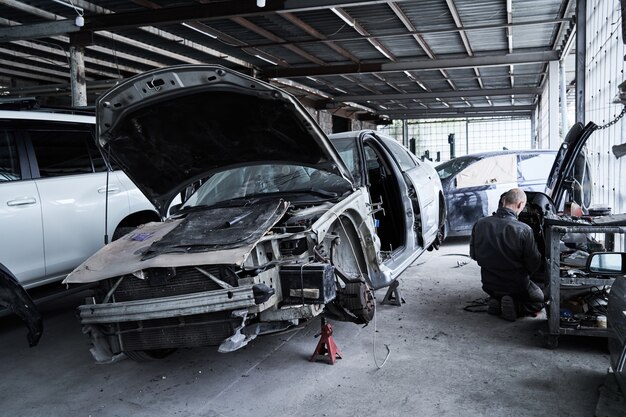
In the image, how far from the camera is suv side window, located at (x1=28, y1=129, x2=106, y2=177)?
5109 mm

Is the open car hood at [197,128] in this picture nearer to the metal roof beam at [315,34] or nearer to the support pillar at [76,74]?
the support pillar at [76,74]

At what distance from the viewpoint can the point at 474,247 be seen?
515 centimetres

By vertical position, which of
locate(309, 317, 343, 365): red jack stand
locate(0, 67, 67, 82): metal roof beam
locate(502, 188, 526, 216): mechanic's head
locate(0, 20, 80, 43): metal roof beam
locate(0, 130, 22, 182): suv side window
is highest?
locate(0, 67, 67, 82): metal roof beam

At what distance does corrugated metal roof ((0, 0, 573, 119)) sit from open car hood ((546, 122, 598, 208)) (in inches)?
160

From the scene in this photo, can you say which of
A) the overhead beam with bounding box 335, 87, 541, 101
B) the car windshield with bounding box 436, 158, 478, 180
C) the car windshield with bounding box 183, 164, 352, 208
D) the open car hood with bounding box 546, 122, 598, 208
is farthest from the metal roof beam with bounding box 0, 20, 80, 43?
the overhead beam with bounding box 335, 87, 541, 101

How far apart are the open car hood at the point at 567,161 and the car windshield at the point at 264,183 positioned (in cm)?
255

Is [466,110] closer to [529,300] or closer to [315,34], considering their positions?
[315,34]

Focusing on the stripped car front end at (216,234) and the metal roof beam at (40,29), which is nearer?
the stripped car front end at (216,234)

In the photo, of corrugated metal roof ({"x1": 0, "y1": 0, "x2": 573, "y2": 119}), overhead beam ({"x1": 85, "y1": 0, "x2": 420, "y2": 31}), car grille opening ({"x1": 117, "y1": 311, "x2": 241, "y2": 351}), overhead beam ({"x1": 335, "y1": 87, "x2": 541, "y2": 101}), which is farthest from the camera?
overhead beam ({"x1": 335, "y1": 87, "x2": 541, "y2": 101})

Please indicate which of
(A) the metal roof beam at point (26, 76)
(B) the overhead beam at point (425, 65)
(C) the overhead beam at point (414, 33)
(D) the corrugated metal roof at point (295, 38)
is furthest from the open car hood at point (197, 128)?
(A) the metal roof beam at point (26, 76)

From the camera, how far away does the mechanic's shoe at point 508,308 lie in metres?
4.84

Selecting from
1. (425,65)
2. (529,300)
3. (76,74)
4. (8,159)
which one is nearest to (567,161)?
(529,300)

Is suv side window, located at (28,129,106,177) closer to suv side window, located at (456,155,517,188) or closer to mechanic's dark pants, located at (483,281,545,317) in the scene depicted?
mechanic's dark pants, located at (483,281,545,317)

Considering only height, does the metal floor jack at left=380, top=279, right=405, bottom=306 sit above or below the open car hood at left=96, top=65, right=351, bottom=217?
below
